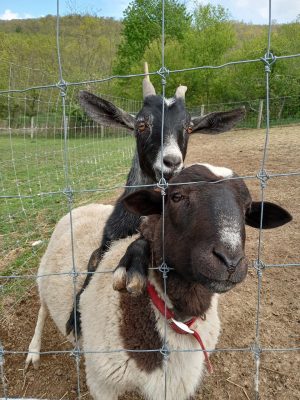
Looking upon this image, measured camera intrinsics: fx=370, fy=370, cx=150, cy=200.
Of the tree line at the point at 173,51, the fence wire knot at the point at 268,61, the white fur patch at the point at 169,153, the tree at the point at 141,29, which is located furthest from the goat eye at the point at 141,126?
the tree at the point at 141,29

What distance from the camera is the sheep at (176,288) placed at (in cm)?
163

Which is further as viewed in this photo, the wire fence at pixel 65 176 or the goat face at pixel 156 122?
the goat face at pixel 156 122

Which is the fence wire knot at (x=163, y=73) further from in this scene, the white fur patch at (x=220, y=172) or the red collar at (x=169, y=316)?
the red collar at (x=169, y=316)

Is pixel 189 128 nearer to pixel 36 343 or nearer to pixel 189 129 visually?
pixel 189 129

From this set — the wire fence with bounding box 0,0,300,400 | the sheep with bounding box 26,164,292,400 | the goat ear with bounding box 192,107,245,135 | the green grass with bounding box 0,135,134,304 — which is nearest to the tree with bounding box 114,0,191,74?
the wire fence with bounding box 0,0,300,400

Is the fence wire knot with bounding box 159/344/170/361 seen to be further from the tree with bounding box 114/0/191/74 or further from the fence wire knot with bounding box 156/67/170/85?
Answer: the tree with bounding box 114/0/191/74

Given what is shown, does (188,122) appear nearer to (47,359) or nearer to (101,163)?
(47,359)

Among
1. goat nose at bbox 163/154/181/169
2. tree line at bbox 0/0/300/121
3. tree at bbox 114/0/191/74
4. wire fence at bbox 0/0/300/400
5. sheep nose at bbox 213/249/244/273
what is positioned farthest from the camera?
tree at bbox 114/0/191/74

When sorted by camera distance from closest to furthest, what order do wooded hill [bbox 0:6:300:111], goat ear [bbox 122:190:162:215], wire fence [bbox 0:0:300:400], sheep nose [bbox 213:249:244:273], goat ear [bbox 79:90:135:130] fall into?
sheep nose [bbox 213:249:244:273]
wire fence [bbox 0:0:300:400]
goat ear [bbox 122:190:162:215]
goat ear [bbox 79:90:135:130]
wooded hill [bbox 0:6:300:111]

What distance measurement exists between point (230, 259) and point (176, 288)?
548 mm

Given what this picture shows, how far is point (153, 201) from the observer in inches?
79.4

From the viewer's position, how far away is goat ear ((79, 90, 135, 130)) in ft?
9.40

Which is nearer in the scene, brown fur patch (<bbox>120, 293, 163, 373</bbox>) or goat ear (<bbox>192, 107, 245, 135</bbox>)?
brown fur patch (<bbox>120, 293, 163, 373</bbox>)

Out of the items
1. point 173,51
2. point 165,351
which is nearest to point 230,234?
point 165,351
